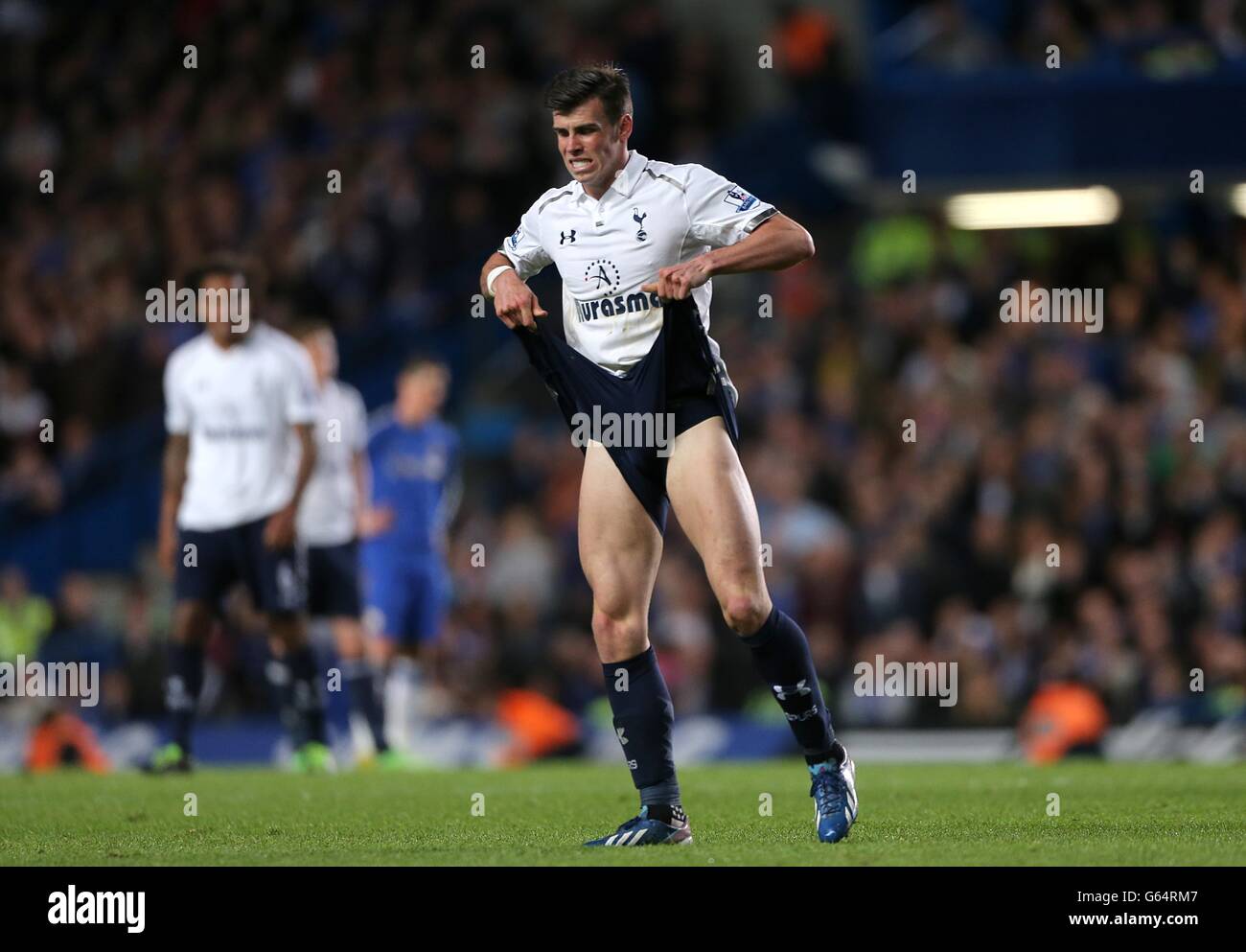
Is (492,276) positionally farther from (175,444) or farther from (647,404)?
(175,444)

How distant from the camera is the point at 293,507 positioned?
35.6 feet

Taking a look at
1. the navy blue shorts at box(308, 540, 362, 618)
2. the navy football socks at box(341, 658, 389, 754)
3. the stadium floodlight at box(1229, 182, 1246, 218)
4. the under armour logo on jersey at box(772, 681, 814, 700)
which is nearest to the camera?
the under armour logo on jersey at box(772, 681, 814, 700)

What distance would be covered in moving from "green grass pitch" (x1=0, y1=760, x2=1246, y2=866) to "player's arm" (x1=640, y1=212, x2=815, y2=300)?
1.70m

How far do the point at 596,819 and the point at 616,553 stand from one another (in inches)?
66.5

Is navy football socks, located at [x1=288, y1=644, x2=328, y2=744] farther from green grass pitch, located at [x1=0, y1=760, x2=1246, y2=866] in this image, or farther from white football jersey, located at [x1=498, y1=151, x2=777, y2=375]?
white football jersey, located at [x1=498, y1=151, x2=777, y2=375]

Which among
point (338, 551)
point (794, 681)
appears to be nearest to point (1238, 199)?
point (338, 551)

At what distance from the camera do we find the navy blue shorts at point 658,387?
653cm

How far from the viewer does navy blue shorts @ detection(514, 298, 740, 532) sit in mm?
6527

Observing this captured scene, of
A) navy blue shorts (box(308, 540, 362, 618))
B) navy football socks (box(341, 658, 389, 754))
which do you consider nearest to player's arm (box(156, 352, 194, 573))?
navy blue shorts (box(308, 540, 362, 618))

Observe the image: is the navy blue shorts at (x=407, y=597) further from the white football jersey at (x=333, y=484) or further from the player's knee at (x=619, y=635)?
the player's knee at (x=619, y=635)

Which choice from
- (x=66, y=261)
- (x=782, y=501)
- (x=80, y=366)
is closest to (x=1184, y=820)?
(x=782, y=501)

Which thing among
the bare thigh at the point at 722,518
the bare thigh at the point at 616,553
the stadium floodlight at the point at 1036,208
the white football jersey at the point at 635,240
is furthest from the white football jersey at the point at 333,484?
the stadium floodlight at the point at 1036,208

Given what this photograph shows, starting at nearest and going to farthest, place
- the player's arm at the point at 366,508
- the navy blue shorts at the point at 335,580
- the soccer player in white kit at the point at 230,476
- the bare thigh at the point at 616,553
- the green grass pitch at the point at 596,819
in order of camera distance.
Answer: the green grass pitch at the point at 596,819
the bare thigh at the point at 616,553
the soccer player in white kit at the point at 230,476
the navy blue shorts at the point at 335,580
the player's arm at the point at 366,508

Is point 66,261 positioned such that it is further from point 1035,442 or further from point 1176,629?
point 1176,629
